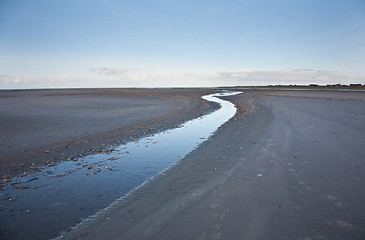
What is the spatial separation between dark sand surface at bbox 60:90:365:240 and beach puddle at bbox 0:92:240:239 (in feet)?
2.07

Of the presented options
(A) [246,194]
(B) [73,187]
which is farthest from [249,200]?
(B) [73,187]

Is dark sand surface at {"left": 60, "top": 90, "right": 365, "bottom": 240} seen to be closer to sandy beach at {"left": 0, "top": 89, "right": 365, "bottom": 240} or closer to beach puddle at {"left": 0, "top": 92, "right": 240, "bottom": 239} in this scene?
sandy beach at {"left": 0, "top": 89, "right": 365, "bottom": 240}

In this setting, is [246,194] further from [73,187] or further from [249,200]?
[73,187]

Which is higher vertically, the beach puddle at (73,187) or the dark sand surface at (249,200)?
the dark sand surface at (249,200)

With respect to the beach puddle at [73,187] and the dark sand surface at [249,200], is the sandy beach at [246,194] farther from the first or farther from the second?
the beach puddle at [73,187]

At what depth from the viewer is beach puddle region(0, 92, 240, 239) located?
512 cm

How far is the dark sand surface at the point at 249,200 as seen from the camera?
4371mm

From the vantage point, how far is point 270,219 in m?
4.66

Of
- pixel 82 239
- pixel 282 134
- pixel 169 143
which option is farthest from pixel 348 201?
pixel 169 143

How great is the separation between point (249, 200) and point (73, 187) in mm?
5614

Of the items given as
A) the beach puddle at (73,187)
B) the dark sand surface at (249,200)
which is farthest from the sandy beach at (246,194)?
the beach puddle at (73,187)

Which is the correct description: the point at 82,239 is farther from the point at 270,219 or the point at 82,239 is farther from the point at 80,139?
the point at 80,139

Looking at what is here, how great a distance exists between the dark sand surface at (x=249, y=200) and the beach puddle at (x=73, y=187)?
63 cm

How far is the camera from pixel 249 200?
18.3ft
